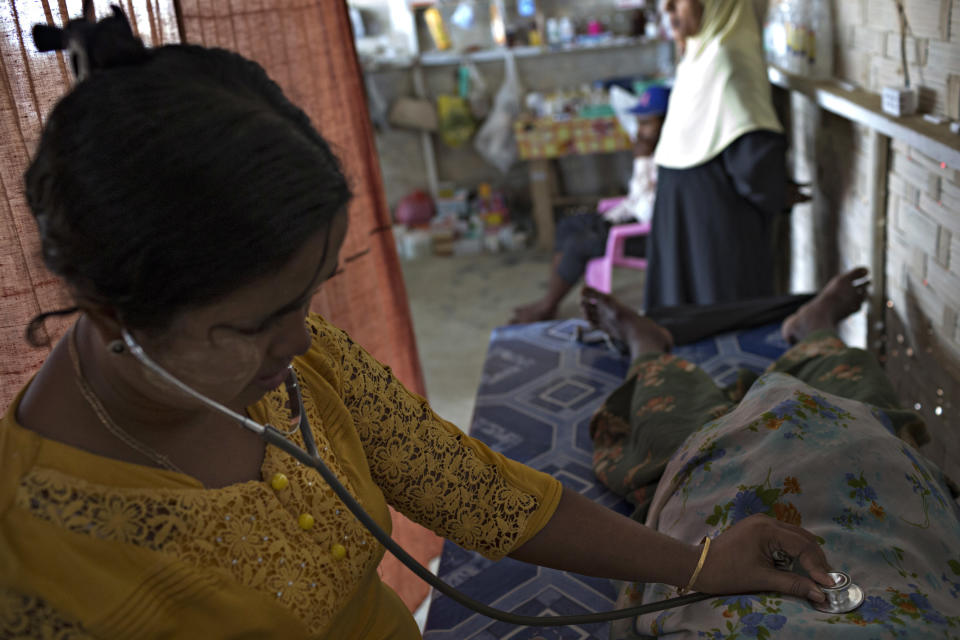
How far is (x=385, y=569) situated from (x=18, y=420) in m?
1.35

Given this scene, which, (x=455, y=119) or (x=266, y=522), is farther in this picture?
(x=455, y=119)

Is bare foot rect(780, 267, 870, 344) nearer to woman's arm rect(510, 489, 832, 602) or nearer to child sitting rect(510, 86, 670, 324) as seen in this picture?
woman's arm rect(510, 489, 832, 602)

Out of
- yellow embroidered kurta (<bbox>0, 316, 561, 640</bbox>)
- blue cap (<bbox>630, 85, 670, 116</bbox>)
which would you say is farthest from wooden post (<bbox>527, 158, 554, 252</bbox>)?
yellow embroidered kurta (<bbox>0, 316, 561, 640</bbox>)

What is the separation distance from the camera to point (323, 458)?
915 mm

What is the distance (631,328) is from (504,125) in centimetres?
329

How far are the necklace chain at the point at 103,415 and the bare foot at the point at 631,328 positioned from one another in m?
1.39

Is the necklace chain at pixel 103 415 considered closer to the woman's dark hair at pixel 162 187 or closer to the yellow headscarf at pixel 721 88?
the woman's dark hair at pixel 162 187

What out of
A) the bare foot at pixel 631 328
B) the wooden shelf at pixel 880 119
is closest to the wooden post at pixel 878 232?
the wooden shelf at pixel 880 119

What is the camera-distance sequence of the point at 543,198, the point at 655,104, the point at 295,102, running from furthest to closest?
1. the point at 543,198
2. the point at 655,104
3. the point at 295,102

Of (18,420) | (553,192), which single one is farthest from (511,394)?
(553,192)

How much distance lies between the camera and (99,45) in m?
0.66

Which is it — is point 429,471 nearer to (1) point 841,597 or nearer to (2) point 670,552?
(2) point 670,552

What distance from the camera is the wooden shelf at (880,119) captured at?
1526 mm

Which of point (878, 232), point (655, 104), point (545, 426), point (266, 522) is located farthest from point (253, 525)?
point (655, 104)
